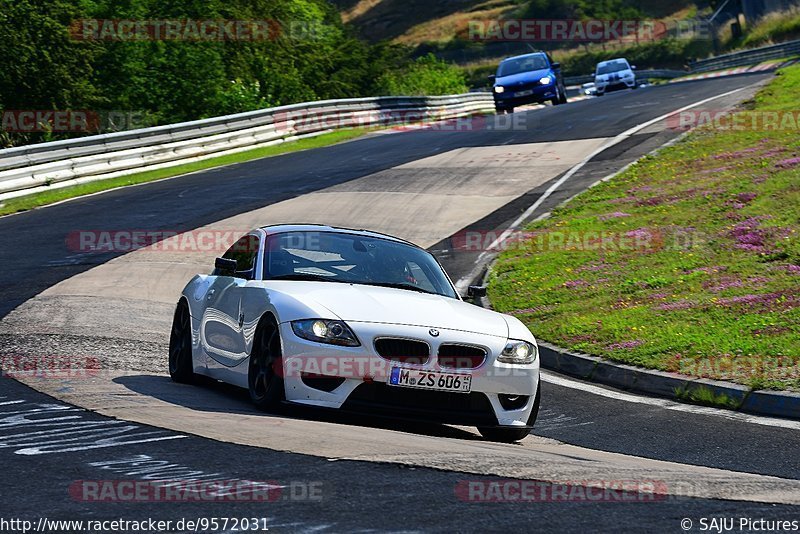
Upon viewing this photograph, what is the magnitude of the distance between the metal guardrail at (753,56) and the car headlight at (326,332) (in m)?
53.5

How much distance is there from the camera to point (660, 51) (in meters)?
83.0

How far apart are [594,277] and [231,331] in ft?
24.9

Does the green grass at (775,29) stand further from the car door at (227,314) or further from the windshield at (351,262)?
the car door at (227,314)

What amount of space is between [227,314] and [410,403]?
1.99m

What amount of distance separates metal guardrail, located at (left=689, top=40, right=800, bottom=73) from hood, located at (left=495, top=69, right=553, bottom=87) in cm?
2135

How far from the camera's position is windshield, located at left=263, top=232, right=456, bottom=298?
901 cm

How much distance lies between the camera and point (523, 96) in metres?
40.2

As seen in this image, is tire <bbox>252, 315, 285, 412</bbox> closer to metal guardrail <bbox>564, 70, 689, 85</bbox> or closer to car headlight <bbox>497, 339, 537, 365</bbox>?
car headlight <bbox>497, 339, 537, 365</bbox>

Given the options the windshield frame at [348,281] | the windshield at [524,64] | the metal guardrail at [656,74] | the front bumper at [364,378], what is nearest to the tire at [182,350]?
the windshield frame at [348,281]

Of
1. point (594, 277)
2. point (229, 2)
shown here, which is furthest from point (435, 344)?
point (229, 2)

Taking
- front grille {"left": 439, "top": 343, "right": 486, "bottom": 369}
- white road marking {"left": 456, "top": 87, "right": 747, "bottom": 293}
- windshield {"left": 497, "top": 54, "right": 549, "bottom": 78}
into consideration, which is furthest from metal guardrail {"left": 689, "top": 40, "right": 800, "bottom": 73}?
front grille {"left": 439, "top": 343, "right": 486, "bottom": 369}

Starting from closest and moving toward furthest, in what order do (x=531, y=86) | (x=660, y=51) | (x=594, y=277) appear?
1. (x=594, y=277)
2. (x=531, y=86)
3. (x=660, y=51)

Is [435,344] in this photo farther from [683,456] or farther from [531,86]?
[531,86]

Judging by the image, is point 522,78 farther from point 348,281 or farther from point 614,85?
point 348,281
